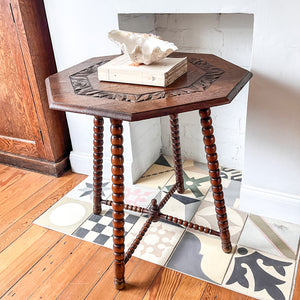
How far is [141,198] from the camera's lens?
185 cm

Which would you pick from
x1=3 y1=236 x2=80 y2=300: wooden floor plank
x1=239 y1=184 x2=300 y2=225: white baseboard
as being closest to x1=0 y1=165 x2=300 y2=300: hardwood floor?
x1=3 y1=236 x2=80 y2=300: wooden floor plank

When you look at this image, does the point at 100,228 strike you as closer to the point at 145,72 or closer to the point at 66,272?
the point at 66,272

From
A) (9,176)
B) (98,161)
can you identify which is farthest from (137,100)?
(9,176)

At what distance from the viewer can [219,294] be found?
1299 millimetres

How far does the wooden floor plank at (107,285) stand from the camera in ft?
4.34

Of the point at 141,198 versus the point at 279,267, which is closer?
the point at 279,267

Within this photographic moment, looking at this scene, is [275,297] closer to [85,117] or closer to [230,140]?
[230,140]

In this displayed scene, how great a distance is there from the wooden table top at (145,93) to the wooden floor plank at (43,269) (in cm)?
71

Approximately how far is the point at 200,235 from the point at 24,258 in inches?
31.0

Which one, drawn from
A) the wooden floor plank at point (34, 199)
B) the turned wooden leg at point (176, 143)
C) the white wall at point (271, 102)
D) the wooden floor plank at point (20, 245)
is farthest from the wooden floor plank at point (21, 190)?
the white wall at point (271, 102)

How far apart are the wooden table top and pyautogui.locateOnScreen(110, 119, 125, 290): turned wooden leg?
9cm

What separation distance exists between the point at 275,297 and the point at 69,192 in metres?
1.18

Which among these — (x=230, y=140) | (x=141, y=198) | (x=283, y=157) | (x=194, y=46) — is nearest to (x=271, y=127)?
(x=283, y=157)

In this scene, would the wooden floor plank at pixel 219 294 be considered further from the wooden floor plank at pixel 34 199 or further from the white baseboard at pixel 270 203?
the wooden floor plank at pixel 34 199
